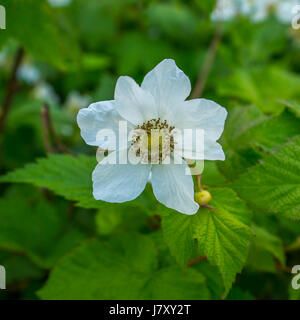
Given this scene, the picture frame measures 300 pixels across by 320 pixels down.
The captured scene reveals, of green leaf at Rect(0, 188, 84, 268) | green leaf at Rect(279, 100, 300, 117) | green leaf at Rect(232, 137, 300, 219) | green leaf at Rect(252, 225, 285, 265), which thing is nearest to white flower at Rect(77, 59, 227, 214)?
green leaf at Rect(232, 137, 300, 219)

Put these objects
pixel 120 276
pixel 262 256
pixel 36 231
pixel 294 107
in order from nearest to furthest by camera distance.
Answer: pixel 294 107 < pixel 120 276 < pixel 262 256 < pixel 36 231

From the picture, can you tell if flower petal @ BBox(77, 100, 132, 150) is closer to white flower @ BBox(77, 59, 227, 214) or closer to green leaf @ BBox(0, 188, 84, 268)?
white flower @ BBox(77, 59, 227, 214)

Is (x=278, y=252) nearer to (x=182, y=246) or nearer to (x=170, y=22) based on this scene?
(x=182, y=246)

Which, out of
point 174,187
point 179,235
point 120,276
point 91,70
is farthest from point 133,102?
point 91,70

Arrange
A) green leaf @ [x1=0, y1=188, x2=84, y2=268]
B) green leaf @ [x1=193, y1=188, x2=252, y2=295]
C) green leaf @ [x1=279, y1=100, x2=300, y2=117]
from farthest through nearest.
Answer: green leaf @ [x1=0, y1=188, x2=84, y2=268]
green leaf @ [x1=279, y1=100, x2=300, y2=117]
green leaf @ [x1=193, y1=188, x2=252, y2=295]

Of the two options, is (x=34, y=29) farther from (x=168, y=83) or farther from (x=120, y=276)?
(x=120, y=276)

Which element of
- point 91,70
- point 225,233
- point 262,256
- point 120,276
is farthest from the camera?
point 91,70

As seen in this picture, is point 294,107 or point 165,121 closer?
point 165,121
